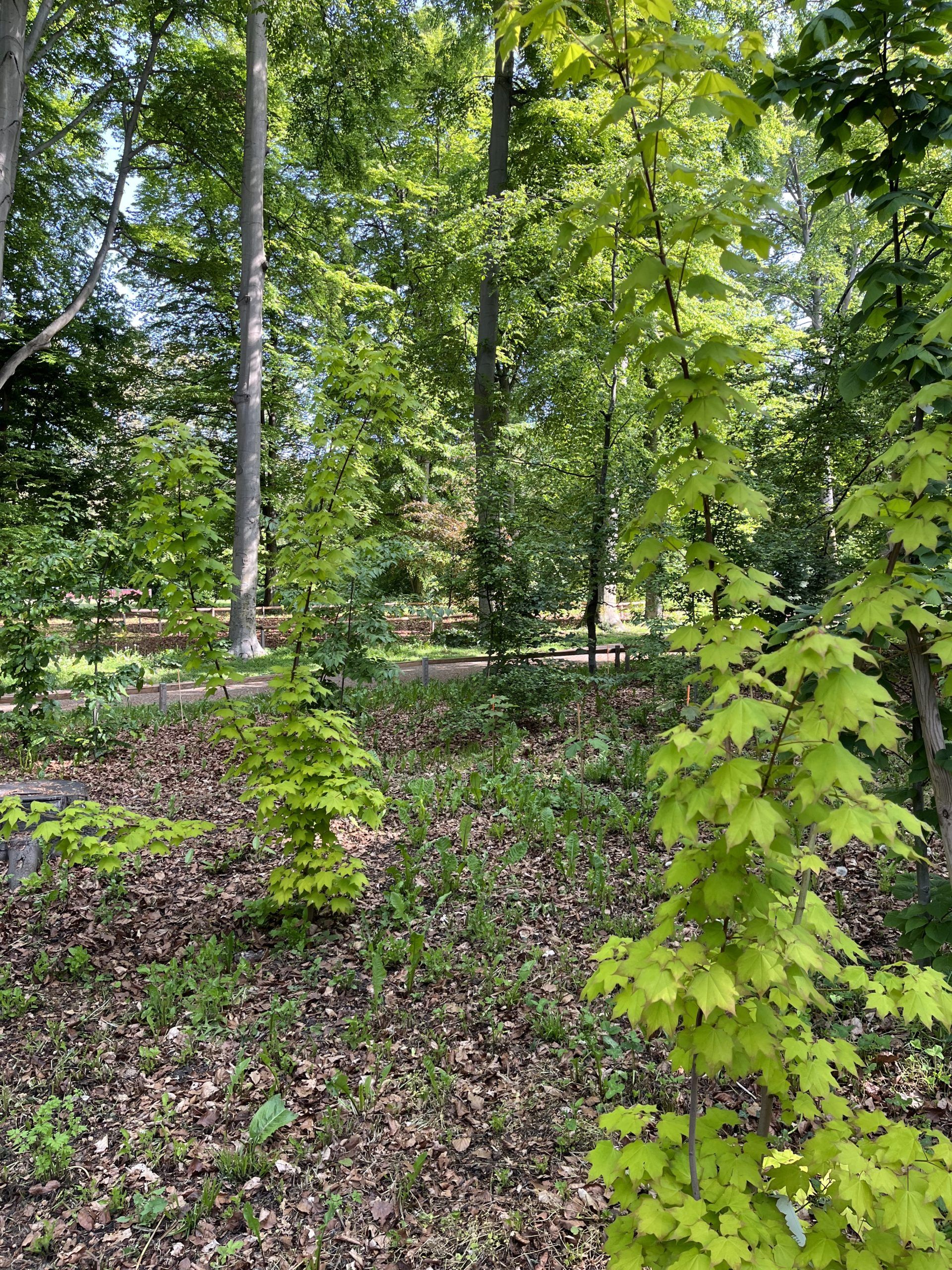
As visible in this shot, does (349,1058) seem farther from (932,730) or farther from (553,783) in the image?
(553,783)

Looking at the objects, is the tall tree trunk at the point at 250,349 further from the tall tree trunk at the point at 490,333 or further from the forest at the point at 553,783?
the tall tree trunk at the point at 490,333

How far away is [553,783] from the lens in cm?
555

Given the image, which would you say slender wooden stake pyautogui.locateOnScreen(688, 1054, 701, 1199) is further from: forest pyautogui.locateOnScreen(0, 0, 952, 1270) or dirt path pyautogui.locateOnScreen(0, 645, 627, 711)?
dirt path pyautogui.locateOnScreen(0, 645, 627, 711)

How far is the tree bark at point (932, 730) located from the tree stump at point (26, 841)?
4371mm

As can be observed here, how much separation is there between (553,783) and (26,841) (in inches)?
146

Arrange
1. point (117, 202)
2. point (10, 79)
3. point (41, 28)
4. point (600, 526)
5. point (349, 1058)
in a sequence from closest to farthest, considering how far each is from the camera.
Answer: point (349, 1058)
point (10, 79)
point (600, 526)
point (41, 28)
point (117, 202)

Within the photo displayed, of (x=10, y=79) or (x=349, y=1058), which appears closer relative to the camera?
(x=349, y=1058)

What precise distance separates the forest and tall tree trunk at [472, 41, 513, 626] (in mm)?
137

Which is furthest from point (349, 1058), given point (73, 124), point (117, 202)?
point (117, 202)

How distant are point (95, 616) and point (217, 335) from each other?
12.3 metres

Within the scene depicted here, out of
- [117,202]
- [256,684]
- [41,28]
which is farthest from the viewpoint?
[117,202]

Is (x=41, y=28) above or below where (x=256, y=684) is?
above

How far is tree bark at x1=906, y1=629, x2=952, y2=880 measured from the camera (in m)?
1.76

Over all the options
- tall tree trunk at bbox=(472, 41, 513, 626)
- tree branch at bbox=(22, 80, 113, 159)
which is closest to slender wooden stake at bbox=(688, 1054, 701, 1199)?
tall tree trunk at bbox=(472, 41, 513, 626)
